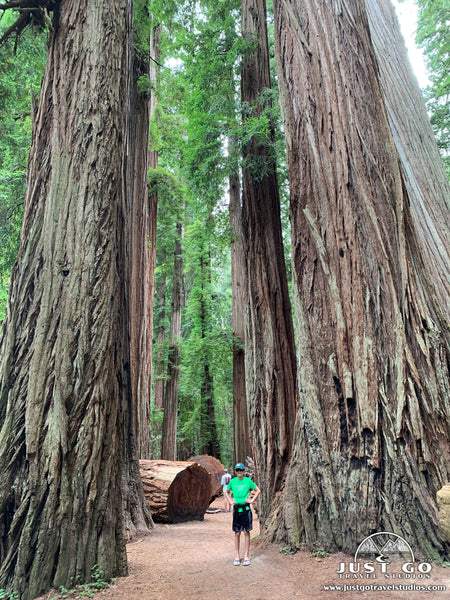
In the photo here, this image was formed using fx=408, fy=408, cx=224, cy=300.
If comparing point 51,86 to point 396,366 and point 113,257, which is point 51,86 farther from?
point 396,366

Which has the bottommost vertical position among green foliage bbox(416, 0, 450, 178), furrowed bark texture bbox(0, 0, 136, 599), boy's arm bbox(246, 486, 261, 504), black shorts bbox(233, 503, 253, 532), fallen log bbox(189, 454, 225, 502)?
fallen log bbox(189, 454, 225, 502)

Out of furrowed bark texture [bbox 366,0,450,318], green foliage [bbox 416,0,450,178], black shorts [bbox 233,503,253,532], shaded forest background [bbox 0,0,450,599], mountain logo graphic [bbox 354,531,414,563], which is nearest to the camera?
shaded forest background [bbox 0,0,450,599]

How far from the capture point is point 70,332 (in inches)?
155

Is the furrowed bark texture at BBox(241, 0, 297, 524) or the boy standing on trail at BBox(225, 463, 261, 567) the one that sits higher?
the furrowed bark texture at BBox(241, 0, 297, 524)

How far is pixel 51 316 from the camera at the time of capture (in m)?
3.96

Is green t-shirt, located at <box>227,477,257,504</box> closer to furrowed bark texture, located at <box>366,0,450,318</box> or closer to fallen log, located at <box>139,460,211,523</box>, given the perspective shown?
furrowed bark texture, located at <box>366,0,450,318</box>

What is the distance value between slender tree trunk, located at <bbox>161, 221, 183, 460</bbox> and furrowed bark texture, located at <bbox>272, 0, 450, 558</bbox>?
11.3m

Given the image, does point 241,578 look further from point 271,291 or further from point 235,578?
point 271,291

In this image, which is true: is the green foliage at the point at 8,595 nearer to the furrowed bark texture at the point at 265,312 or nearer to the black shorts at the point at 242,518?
the black shorts at the point at 242,518

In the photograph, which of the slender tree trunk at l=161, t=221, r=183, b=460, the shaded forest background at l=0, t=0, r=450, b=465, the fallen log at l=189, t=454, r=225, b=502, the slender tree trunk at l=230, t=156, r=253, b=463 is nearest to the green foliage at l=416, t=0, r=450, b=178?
the shaded forest background at l=0, t=0, r=450, b=465

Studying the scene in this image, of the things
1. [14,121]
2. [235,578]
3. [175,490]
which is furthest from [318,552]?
[14,121]

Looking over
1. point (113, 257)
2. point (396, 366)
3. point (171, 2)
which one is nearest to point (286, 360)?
point (396, 366)

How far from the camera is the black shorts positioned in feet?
15.4

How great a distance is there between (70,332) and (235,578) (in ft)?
9.42
